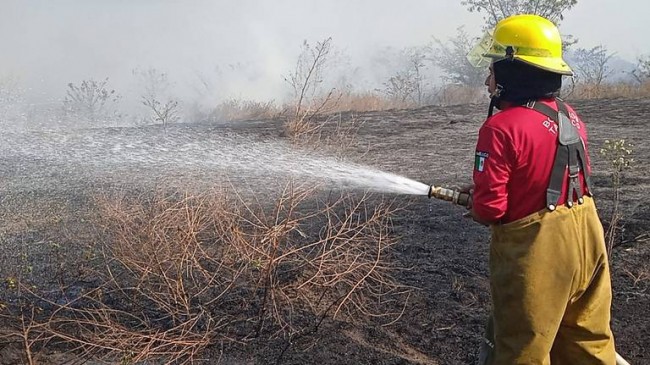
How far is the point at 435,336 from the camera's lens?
3.75m

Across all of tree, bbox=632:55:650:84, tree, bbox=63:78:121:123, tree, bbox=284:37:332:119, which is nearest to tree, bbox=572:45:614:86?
tree, bbox=632:55:650:84

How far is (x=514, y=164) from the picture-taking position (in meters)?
2.44

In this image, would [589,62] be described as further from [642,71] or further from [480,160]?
[480,160]

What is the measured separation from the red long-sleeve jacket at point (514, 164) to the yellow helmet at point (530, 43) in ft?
0.69

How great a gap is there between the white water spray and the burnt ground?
12.1 inches

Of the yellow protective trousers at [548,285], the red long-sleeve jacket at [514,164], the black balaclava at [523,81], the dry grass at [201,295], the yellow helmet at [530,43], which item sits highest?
the yellow helmet at [530,43]

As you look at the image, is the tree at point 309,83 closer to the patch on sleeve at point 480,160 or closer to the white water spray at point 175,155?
the white water spray at point 175,155

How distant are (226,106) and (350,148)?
14663 mm

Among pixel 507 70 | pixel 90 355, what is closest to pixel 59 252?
pixel 90 355

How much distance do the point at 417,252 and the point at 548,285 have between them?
2.38 m

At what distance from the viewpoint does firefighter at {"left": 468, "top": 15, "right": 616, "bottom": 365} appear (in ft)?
8.00

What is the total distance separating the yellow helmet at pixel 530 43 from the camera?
8.23ft

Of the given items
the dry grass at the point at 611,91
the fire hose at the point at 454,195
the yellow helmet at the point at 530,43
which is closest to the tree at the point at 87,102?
the dry grass at the point at 611,91

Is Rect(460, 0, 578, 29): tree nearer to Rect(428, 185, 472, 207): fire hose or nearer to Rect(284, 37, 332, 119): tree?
Rect(284, 37, 332, 119): tree
